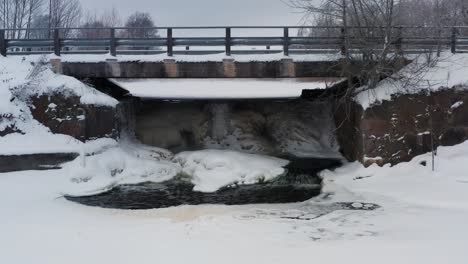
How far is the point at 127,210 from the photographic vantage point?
49.0ft

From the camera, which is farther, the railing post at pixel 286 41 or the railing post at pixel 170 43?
the railing post at pixel 170 43

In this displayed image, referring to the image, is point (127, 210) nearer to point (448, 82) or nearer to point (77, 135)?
point (77, 135)

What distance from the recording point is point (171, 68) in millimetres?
20562

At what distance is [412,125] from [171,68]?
29.6 feet

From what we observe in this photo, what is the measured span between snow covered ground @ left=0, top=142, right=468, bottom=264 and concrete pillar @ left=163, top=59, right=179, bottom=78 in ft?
18.6

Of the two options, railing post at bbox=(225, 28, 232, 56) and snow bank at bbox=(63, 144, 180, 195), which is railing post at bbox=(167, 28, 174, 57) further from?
snow bank at bbox=(63, 144, 180, 195)

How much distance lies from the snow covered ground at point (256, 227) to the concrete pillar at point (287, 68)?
4.95m

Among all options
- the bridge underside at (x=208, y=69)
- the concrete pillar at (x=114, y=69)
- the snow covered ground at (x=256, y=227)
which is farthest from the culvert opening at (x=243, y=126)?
the snow covered ground at (x=256, y=227)

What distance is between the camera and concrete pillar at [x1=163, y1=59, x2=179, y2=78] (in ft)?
67.2

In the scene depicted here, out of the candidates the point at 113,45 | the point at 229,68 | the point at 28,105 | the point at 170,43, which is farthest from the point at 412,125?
the point at 28,105

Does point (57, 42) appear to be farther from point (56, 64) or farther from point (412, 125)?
point (412, 125)

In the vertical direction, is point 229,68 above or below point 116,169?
above

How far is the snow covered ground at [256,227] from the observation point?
10578 millimetres

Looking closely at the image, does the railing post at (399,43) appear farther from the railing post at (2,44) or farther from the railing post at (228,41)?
the railing post at (2,44)
